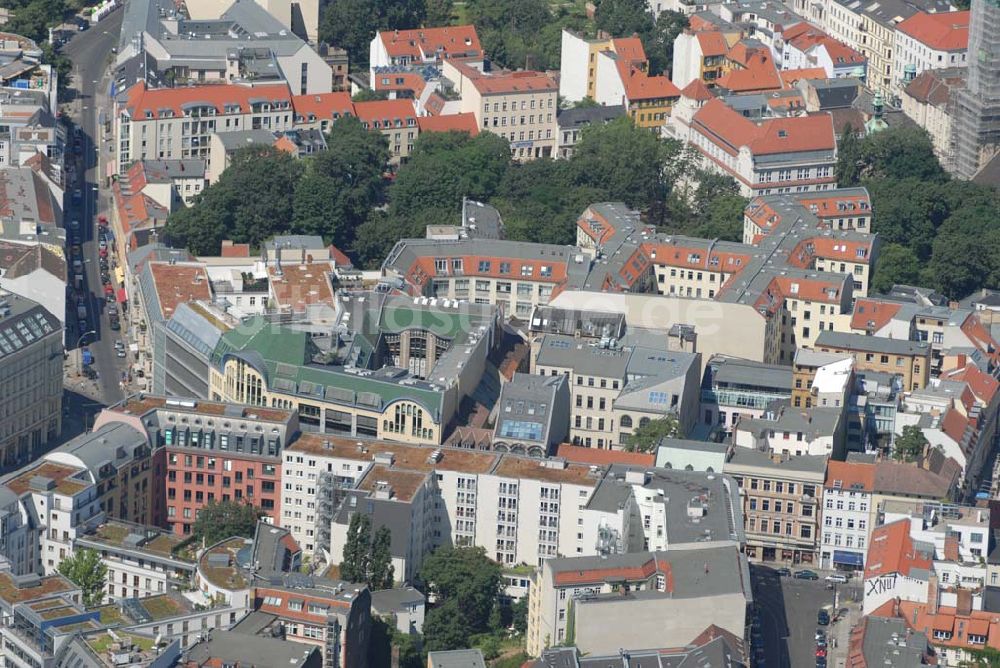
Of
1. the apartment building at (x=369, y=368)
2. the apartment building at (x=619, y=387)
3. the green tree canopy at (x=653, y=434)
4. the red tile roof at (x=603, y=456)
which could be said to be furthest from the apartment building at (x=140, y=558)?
the green tree canopy at (x=653, y=434)

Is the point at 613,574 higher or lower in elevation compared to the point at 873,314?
lower

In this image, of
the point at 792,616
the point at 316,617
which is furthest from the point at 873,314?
the point at 316,617

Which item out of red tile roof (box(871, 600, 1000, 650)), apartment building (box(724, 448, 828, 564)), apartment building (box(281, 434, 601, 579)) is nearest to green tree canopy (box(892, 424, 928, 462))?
apartment building (box(724, 448, 828, 564))

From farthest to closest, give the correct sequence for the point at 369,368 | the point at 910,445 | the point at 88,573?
1. the point at 369,368
2. the point at 910,445
3. the point at 88,573

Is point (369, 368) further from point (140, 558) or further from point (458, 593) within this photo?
point (140, 558)

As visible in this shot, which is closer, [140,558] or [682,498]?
[140,558]

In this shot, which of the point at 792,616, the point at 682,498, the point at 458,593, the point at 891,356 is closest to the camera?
the point at 458,593

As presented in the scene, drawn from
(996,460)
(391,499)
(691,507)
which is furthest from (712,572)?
(996,460)
